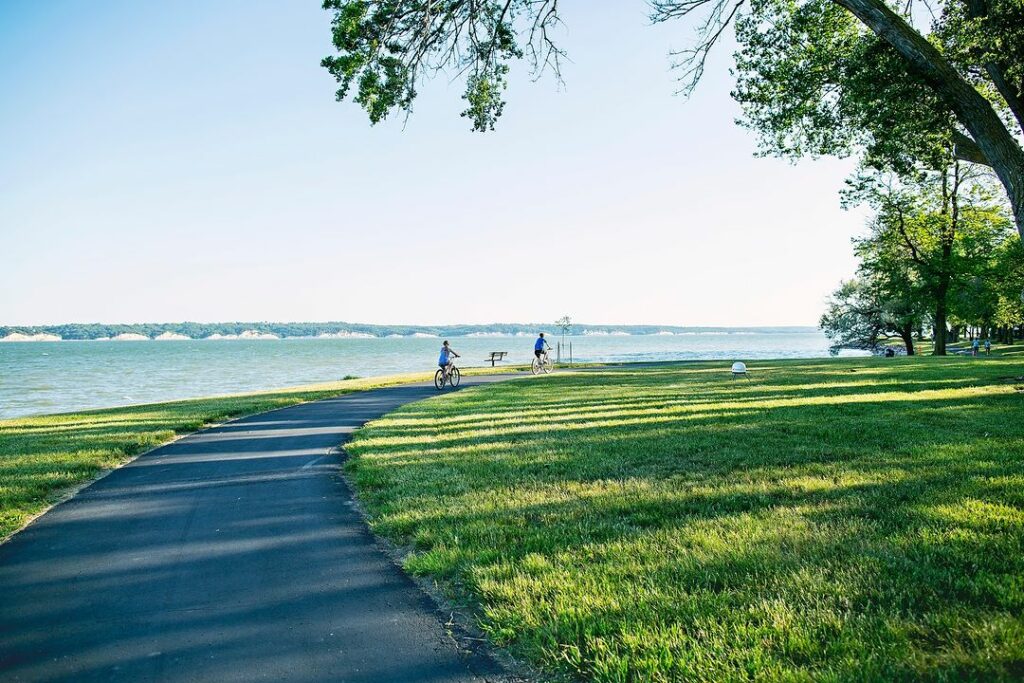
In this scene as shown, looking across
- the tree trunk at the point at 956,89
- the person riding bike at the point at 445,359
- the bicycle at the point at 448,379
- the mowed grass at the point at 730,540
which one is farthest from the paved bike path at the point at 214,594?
the bicycle at the point at 448,379

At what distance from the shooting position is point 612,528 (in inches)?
220

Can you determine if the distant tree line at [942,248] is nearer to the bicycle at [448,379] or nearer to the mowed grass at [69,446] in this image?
the bicycle at [448,379]

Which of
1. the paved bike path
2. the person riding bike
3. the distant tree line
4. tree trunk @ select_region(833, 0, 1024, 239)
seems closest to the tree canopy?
tree trunk @ select_region(833, 0, 1024, 239)

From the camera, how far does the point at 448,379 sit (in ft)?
84.6

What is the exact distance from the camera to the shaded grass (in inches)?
305

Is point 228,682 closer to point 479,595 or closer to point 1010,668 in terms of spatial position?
point 479,595

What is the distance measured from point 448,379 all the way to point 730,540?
21.2 metres

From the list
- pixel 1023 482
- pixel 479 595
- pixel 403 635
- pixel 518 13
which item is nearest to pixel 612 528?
pixel 479 595

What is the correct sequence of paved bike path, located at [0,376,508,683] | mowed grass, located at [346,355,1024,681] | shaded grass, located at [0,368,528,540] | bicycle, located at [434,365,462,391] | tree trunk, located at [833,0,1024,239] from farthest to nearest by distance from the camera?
bicycle, located at [434,365,462,391], tree trunk, located at [833,0,1024,239], shaded grass, located at [0,368,528,540], paved bike path, located at [0,376,508,683], mowed grass, located at [346,355,1024,681]

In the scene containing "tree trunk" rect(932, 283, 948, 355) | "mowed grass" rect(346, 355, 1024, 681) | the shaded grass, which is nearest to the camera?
"mowed grass" rect(346, 355, 1024, 681)

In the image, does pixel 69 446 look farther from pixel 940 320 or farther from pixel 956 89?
pixel 940 320

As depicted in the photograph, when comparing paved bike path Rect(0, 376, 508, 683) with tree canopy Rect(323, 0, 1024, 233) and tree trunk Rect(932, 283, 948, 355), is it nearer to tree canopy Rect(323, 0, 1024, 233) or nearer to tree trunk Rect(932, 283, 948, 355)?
tree canopy Rect(323, 0, 1024, 233)

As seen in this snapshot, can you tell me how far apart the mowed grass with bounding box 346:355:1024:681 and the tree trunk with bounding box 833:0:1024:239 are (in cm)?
415

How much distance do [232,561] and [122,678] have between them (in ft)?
6.25
